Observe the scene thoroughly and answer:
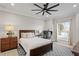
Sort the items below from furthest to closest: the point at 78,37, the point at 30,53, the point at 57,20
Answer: the point at 57,20, the point at 78,37, the point at 30,53

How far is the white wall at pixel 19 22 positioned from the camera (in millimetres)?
4578

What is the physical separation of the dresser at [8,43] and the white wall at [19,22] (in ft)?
2.18

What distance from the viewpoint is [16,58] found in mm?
657

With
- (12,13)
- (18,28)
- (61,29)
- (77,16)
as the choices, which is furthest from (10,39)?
(61,29)

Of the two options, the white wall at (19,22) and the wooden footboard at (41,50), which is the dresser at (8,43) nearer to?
the white wall at (19,22)

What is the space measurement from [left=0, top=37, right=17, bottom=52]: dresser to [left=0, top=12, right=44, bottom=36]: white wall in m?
0.67

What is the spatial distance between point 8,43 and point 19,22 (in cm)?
178

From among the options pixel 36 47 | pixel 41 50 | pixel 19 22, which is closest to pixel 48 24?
pixel 19 22

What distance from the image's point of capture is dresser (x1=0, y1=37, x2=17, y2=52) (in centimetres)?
397

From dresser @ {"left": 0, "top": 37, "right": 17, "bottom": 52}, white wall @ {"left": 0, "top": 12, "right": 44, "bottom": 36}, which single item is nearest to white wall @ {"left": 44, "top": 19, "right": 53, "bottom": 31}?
white wall @ {"left": 0, "top": 12, "right": 44, "bottom": 36}

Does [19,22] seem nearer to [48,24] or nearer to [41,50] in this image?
[41,50]

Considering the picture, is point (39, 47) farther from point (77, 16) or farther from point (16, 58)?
A: point (77, 16)

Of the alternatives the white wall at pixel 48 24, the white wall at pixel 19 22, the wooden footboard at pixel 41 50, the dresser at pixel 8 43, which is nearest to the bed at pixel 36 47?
the wooden footboard at pixel 41 50

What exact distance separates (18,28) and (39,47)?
2.55m
